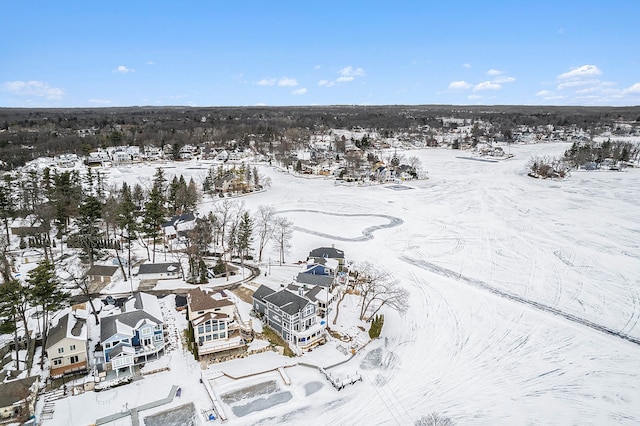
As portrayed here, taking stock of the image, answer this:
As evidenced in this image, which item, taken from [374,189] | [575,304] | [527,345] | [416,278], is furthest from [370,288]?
[374,189]

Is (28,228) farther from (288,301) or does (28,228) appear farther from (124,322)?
(288,301)

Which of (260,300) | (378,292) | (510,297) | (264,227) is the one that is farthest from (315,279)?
(510,297)

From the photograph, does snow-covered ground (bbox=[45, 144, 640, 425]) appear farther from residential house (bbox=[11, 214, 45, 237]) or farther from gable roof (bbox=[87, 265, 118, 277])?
residential house (bbox=[11, 214, 45, 237])

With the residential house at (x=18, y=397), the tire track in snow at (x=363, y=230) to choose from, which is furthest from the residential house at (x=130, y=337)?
the tire track in snow at (x=363, y=230)

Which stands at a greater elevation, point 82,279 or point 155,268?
point 82,279

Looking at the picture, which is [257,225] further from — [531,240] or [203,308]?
[531,240]

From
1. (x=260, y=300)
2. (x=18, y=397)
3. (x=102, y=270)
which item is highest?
(x=102, y=270)

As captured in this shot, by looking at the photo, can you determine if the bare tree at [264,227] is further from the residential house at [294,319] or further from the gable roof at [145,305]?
the gable roof at [145,305]
